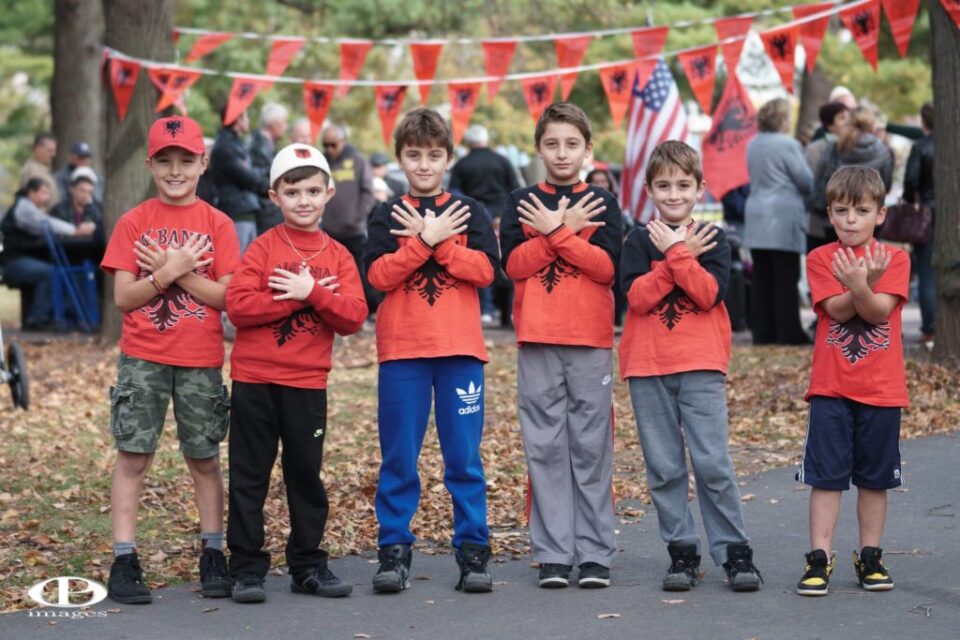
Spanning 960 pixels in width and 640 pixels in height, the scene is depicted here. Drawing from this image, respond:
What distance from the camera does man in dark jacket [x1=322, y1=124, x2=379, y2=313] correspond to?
15.9 m

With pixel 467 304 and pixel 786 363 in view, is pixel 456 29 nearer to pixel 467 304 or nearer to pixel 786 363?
pixel 786 363

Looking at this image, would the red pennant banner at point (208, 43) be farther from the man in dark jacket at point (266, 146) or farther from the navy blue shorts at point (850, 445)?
the navy blue shorts at point (850, 445)

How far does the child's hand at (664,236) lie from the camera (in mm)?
5945

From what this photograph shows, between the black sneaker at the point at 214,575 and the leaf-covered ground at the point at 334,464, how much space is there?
14.3 inches

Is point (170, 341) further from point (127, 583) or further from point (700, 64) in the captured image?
point (700, 64)

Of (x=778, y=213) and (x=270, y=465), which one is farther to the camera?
(x=778, y=213)

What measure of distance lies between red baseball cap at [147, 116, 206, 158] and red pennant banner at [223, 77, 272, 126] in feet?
31.1

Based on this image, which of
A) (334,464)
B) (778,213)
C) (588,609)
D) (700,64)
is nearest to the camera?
(588,609)

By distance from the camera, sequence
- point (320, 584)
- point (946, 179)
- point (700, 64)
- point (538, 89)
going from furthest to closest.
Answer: point (538, 89), point (700, 64), point (946, 179), point (320, 584)

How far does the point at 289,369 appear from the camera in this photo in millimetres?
5945

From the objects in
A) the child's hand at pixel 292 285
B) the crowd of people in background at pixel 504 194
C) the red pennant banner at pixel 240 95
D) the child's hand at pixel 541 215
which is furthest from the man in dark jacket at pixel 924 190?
the child's hand at pixel 292 285

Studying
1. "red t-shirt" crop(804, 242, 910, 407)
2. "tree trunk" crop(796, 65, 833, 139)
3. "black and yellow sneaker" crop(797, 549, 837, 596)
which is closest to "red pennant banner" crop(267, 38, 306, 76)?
"red t-shirt" crop(804, 242, 910, 407)

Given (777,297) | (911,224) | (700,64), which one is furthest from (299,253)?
(700,64)

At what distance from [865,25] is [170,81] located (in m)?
6.78
